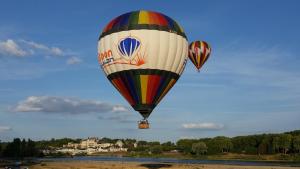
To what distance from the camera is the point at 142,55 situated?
40.0 metres

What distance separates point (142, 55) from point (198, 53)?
21.4 m

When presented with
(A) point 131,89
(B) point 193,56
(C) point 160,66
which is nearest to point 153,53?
(C) point 160,66

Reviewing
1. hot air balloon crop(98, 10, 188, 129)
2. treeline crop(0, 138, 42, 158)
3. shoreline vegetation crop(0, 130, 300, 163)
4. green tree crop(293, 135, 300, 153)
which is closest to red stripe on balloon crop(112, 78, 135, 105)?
hot air balloon crop(98, 10, 188, 129)

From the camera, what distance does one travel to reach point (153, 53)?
40312 millimetres

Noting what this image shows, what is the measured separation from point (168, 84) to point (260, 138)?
120 m

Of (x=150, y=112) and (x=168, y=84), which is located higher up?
(x=168, y=84)

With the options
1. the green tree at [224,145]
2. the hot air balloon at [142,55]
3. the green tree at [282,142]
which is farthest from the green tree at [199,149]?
the hot air balloon at [142,55]

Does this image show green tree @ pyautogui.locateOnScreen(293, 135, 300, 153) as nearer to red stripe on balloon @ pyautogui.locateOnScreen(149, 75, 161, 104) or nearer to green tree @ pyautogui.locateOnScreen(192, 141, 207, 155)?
green tree @ pyautogui.locateOnScreen(192, 141, 207, 155)

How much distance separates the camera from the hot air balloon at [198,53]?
196 feet

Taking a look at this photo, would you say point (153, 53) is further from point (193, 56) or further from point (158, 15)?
point (193, 56)

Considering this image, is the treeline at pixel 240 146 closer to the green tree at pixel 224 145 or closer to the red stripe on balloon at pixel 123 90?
the green tree at pixel 224 145

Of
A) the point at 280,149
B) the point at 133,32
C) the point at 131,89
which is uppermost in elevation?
the point at 133,32

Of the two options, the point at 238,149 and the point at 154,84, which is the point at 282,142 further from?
the point at 154,84

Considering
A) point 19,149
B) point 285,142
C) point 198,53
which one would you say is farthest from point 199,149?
point 198,53
